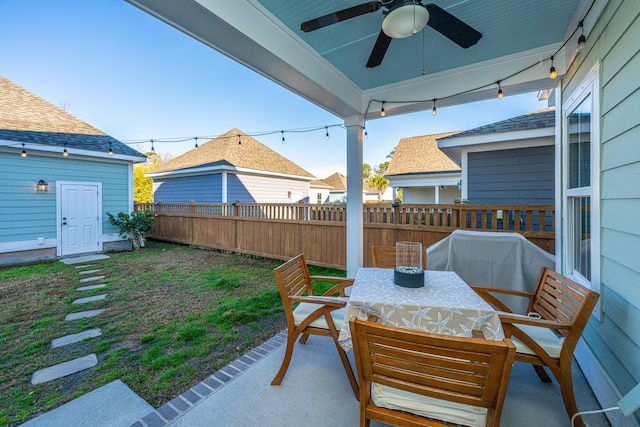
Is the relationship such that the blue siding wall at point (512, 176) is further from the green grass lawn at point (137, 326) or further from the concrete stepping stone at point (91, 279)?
the concrete stepping stone at point (91, 279)

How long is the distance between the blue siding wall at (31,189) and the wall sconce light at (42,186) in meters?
0.06

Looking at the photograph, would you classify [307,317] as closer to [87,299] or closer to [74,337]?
[74,337]

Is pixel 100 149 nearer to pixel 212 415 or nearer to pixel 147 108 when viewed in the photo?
pixel 147 108

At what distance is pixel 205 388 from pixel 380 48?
10.2 ft

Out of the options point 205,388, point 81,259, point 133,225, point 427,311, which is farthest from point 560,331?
point 133,225

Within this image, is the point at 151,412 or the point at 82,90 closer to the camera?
the point at 151,412

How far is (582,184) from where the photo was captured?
7.82 feet

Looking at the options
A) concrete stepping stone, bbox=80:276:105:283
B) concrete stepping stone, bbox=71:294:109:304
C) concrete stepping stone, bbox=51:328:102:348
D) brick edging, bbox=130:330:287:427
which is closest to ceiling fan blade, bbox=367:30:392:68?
brick edging, bbox=130:330:287:427

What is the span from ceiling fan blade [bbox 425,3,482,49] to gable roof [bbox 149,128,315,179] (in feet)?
27.5

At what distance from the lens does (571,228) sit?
2688mm

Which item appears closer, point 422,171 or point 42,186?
point 42,186

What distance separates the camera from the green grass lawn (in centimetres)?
208

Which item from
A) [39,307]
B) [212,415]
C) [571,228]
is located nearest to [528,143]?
[571,228]

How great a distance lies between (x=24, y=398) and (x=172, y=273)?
11.3ft
